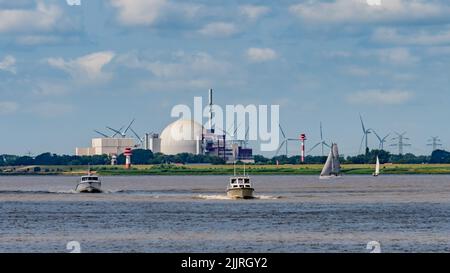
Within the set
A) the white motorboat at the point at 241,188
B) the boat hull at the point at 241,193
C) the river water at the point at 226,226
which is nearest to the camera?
the river water at the point at 226,226

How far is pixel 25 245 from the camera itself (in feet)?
308

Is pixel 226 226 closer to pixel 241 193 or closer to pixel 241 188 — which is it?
pixel 241 188

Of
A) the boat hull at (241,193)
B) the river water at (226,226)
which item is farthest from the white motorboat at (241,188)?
the river water at (226,226)

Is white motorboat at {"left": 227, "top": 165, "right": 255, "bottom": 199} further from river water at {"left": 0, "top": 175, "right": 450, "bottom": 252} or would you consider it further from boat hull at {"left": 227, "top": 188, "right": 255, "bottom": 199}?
river water at {"left": 0, "top": 175, "right": 450, "bottom": 252}

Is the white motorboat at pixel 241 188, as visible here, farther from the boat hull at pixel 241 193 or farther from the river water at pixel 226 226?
the river water at pixel 226 226

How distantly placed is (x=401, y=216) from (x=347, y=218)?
368 inches

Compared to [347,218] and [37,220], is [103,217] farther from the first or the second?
[347,218]

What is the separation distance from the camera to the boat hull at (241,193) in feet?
598

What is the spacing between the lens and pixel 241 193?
602 feet

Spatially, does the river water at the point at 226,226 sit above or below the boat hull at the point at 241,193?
below

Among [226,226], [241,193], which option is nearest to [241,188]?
[241,193]

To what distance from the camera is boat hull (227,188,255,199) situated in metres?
182
